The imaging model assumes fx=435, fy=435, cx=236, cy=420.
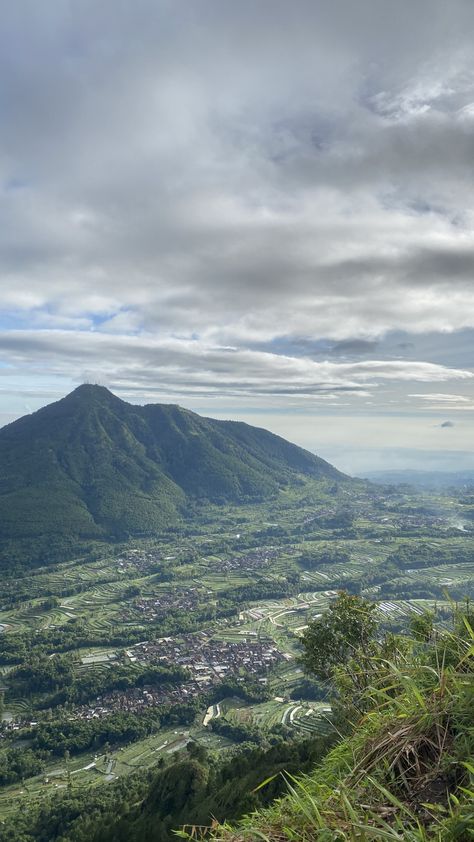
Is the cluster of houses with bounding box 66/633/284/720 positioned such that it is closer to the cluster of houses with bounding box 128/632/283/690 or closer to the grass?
the cluster of houses with bounding box 128/632/283/690

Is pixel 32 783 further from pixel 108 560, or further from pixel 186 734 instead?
pixel 108 560

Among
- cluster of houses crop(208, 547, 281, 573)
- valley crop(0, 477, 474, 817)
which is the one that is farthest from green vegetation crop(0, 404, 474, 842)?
cluster of houses crop(208, 547, 281, 573)

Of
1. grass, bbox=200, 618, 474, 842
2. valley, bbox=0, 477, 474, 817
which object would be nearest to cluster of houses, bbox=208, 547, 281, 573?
valley, bbox=0, 477, 474, 817

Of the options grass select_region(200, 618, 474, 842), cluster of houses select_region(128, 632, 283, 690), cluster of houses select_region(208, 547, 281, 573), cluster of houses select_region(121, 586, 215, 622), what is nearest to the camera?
grass select_region(200, 618, 474, 842)

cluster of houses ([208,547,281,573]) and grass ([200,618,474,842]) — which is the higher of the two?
grass ([200,618,474,842])

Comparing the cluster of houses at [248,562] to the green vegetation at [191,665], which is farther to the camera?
the cluster of houses at [248,562]

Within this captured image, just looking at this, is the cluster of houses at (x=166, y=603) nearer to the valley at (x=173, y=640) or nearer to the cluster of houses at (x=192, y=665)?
the valley at (x=173, y=640)

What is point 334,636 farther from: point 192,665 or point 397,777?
point 192,665

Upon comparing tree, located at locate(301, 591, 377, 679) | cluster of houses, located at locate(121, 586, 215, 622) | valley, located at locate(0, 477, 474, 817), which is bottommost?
cluster of houses, located at locate(121, 586, 215, 622)

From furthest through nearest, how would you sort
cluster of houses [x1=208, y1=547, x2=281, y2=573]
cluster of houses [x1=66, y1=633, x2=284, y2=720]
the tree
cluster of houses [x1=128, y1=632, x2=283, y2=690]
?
cluster of houses [x1=208, y1=547, x2=281, y2=573], cluster of houses [x1=128, y1=632, x2=283, y2=690], cluster of houses [x1=66, y1=633, x2=284, y2=720], the tree

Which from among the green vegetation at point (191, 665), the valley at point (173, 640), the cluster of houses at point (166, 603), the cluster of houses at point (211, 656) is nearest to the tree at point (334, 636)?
the green vegetation at point (191, 665)

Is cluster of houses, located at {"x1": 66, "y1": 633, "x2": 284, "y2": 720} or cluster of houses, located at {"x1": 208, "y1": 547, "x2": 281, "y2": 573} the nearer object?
cluster of houses, located at {"x1": 66, "y1": 633, "x2": 284, "y2": 720}
